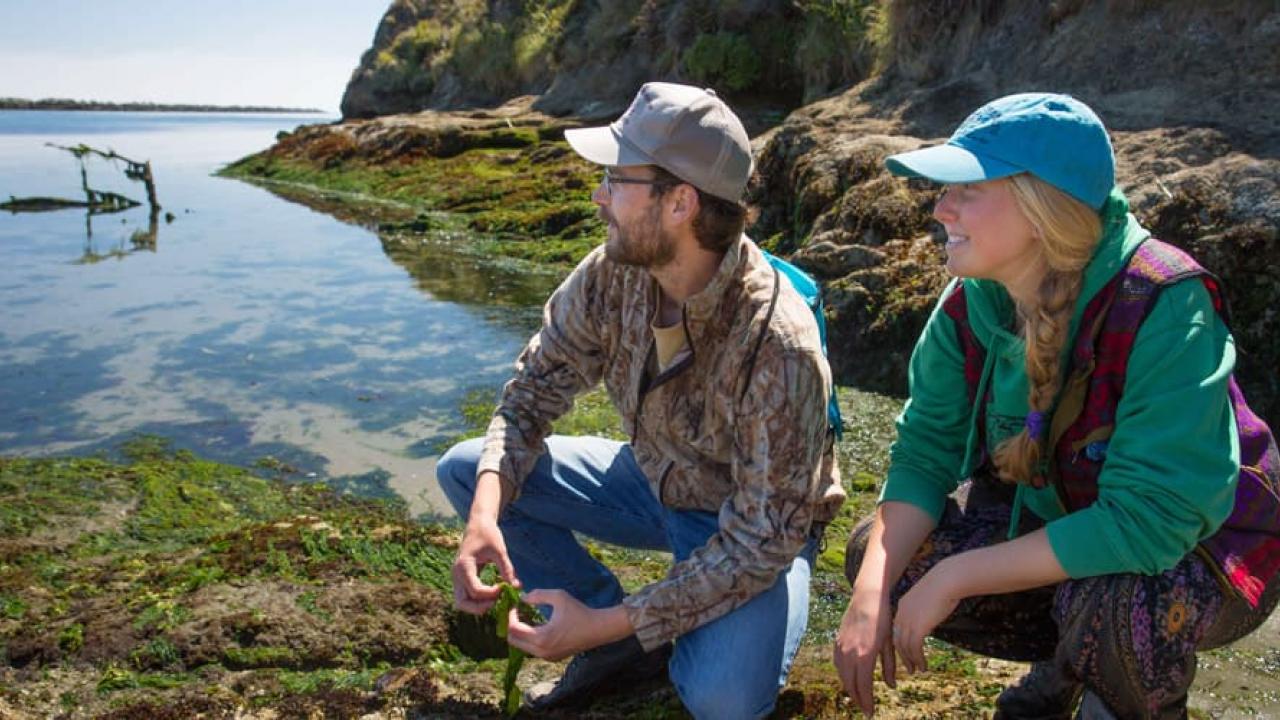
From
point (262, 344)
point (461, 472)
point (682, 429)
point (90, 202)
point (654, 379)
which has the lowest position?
point (90, 202)

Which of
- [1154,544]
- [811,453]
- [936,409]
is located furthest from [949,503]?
[1154,544]

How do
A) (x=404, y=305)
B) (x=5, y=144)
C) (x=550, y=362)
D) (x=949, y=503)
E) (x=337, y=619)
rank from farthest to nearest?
(x=5, y=144), (x=404, y=305), (x=337, y=619), (x=550, y=362), (x=949, y=503)

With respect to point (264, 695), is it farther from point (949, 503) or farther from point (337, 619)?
point (949, 503)

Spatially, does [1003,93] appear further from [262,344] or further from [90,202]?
[90,202]

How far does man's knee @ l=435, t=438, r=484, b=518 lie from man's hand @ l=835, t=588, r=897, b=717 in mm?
1236

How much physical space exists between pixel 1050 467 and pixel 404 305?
972cm

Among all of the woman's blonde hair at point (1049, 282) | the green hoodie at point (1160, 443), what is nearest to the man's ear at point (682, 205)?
the woman's blonde hair at point (1049, 282)

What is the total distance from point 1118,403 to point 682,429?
42.8 inches

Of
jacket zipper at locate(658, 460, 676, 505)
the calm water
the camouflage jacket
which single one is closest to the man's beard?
the camouflage jacket

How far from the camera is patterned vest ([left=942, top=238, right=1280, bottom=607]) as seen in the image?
214 centimetres

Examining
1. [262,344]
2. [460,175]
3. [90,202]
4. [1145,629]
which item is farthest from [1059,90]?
[90,202]

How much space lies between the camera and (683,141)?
8.40 ft

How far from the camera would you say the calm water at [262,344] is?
22.7ft

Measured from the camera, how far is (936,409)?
2605mm
